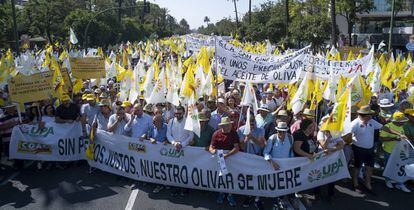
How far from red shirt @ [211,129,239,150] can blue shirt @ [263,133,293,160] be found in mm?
526

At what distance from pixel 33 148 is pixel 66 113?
3.30 ft

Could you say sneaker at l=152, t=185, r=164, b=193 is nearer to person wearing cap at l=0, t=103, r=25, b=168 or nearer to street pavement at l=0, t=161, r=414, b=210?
street pavement at l=0, t=161, r=414, b=210

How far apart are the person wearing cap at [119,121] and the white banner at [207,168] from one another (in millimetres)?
184

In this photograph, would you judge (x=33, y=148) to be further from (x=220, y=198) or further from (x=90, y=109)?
(x=220, y=198)

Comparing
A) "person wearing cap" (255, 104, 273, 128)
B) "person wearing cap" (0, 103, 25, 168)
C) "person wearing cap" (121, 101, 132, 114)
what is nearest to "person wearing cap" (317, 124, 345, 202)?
"person wearing cap" (255, 104, 273, 128)

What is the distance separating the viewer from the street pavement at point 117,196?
6.97 metres

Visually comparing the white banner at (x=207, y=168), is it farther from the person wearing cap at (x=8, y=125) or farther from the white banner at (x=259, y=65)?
the white banner at (x=259, y=65)

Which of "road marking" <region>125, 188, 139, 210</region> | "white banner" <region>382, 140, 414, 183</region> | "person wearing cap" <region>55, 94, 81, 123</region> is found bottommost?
"road marking" <region>125, 188, 139, 210</region>

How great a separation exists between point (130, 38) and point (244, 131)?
5226 centimetres

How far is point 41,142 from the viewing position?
28.9ft

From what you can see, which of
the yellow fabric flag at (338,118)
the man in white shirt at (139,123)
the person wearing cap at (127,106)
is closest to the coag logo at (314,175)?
the yellow fabric flag at (338,118)

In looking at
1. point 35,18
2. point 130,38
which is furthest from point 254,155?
point 130,38

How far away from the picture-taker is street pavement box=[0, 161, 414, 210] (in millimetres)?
6973

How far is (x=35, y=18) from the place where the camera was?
130 ft
